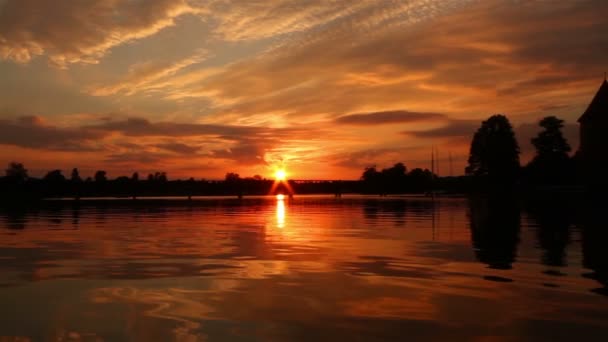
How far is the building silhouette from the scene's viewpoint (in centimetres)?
8762

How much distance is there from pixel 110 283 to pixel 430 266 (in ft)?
32.5

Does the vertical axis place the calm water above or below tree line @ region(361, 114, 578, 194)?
below

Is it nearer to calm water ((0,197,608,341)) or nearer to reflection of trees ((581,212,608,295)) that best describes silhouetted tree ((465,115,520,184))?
reflection of trees ((581,212,608,295))

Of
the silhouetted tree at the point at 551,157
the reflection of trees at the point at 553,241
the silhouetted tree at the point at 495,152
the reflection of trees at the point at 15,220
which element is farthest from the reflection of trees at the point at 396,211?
the silhouetted tree at the point at 495,152

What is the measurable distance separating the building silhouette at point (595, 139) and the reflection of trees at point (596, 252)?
60.2 meters

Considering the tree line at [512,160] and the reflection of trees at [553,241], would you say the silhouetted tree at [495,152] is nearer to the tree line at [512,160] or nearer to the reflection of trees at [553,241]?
the tree line at [512,160]

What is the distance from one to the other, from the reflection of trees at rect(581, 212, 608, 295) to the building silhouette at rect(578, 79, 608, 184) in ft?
197

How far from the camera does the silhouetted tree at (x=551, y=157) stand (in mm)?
107275

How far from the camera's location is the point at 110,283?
15125mm

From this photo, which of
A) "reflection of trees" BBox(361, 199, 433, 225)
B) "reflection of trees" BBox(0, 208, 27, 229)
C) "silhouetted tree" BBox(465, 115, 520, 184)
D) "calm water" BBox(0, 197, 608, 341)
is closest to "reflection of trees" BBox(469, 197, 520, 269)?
"calm water" BBox(0, 197, 608, 341)

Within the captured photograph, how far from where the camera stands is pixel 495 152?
405 ft

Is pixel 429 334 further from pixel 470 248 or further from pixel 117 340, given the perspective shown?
pixel 470 248

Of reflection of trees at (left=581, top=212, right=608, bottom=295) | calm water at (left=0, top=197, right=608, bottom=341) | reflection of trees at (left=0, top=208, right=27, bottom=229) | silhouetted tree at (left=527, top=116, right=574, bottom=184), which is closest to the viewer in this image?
calm water at (left=0, top=197, right=608, bottom=341)

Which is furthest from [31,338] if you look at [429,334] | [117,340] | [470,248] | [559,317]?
[470,248]
